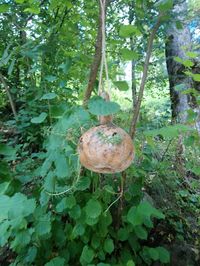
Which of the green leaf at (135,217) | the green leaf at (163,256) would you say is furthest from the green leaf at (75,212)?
the green leaf at (163,256)

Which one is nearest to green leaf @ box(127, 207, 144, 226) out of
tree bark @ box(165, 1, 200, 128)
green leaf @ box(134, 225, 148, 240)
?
green leaf @ box(134, 225, 148, 240)

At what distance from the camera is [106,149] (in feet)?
2.44

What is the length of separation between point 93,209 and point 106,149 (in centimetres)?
54

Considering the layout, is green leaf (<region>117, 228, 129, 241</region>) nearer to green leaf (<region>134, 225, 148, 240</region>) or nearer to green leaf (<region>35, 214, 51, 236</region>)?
green leaf (<region>134, 225, 148, 240</region>)

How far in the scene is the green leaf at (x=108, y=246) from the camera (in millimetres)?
1292

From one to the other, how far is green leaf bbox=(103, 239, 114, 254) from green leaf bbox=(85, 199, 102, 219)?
20 cm

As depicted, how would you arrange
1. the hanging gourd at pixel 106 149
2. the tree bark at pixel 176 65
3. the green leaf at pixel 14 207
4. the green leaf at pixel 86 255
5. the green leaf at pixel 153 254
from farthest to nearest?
the tree bark at pixel 176 65 → the green leaf at pixel 153 254 → the green leaf at pixel 86 255 → the green leaf at pixel 14 207 → the hanging gourd at pixel 106 149

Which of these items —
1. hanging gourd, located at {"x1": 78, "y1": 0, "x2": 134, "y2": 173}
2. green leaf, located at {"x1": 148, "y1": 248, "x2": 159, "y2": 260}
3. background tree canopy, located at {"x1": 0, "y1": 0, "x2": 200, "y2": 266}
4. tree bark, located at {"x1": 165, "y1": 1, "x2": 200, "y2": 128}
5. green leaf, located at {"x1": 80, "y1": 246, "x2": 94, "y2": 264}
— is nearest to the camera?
hanging gourd, located at {"x1": 78, "y1": 0, "x2": 134, "y2": 173}

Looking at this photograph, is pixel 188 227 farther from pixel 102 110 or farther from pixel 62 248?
pixel 102 110

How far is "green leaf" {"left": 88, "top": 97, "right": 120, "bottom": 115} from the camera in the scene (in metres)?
0.78

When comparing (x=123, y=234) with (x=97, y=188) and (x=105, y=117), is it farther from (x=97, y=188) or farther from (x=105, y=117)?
(x=105, y=117)

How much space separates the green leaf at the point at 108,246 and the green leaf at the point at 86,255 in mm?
68

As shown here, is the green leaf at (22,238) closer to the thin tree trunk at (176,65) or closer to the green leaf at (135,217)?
the green leaf at (135,217)

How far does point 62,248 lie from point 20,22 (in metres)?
1.81
